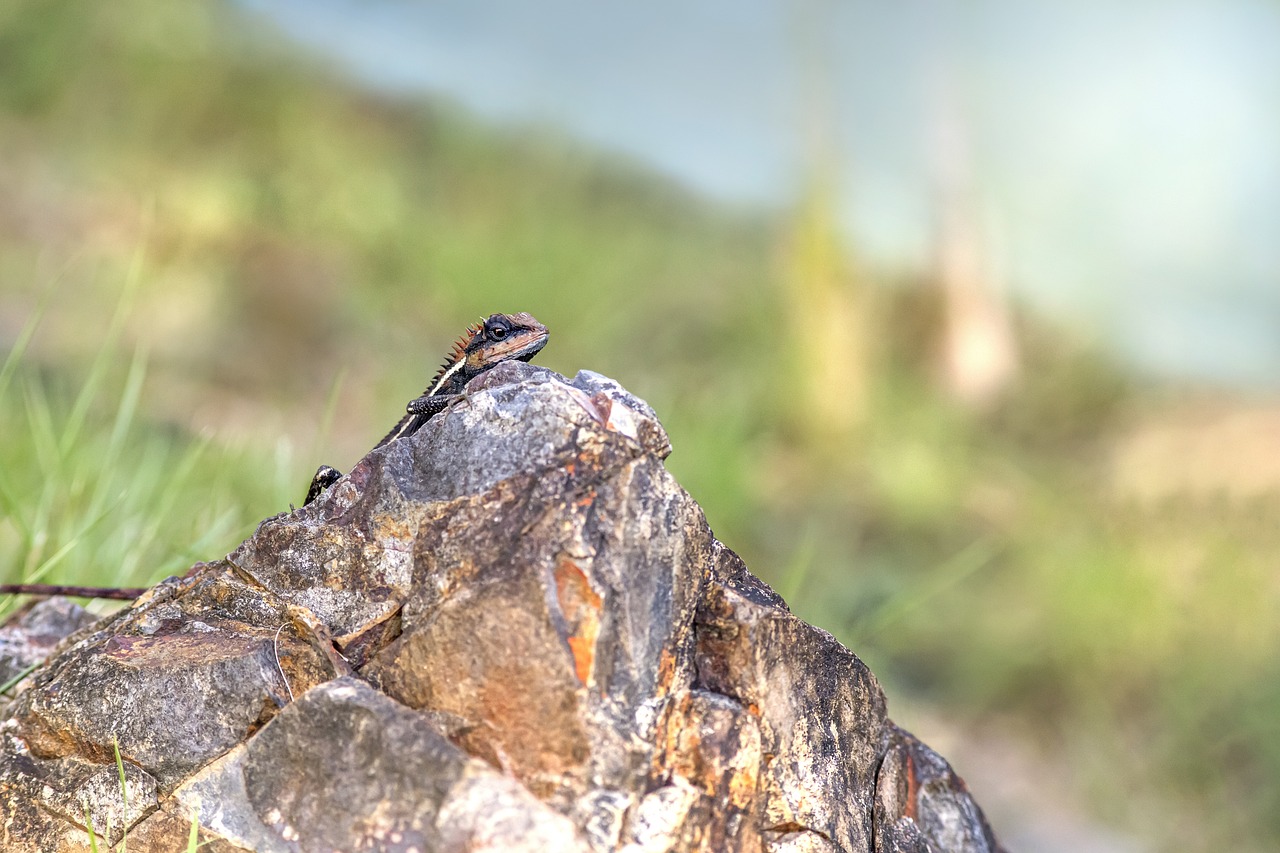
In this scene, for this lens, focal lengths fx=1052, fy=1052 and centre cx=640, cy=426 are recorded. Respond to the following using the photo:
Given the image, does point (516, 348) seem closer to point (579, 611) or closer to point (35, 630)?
point (579, 611)

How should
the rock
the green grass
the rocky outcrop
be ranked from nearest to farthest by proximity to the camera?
the rocky outcrop
the rock
the green grass

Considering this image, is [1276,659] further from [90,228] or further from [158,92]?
[158,92]

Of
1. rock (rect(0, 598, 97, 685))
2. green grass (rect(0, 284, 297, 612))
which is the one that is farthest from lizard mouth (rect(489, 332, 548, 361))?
rock (rect(0, 598, 97, 685))

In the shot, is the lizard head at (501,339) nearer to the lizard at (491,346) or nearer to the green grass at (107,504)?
the lizard at (491,346)

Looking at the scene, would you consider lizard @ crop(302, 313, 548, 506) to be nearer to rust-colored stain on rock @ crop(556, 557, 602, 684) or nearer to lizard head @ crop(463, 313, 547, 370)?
lizard head @ crop(463, 313, 547, 370)

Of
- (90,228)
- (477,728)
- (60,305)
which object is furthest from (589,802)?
(90,228)
